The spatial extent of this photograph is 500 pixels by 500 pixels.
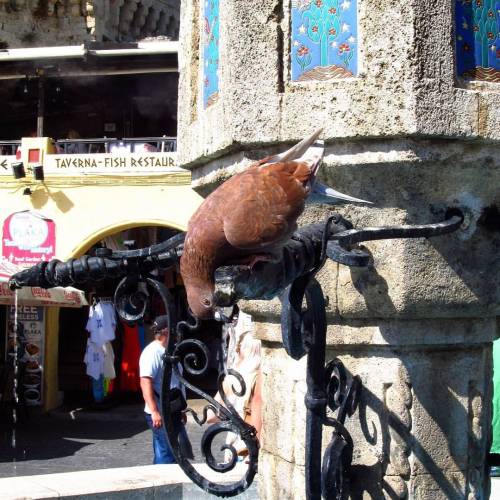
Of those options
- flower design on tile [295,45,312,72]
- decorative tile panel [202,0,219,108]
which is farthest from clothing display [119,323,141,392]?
flower design on tile [295,45,312,72]

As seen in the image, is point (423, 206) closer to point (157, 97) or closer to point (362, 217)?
point (362, 217)

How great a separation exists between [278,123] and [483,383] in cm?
115

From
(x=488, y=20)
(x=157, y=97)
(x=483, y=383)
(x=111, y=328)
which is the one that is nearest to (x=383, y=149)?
(x=488, y=20)

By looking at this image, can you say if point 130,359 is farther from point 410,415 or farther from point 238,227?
point 238,227

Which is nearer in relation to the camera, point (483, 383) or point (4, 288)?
point (483, 383)

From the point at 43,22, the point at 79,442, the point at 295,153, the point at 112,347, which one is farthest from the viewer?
the point at 43,22

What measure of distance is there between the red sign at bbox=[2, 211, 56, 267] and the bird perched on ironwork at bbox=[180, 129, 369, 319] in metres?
13.2

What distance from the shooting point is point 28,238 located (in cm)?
1507

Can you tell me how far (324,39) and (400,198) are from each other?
0.57 metres

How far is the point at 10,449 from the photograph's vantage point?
1098 centimetres

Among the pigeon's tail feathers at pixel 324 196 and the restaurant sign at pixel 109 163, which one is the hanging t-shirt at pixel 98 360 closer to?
the restaurant sign at pixel 109 163

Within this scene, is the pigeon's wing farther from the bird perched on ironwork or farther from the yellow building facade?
the yellow building facade

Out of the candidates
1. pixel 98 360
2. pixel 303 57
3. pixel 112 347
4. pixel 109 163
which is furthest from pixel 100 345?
pixel 303 57

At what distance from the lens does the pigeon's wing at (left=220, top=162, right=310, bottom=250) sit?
6.70ft
